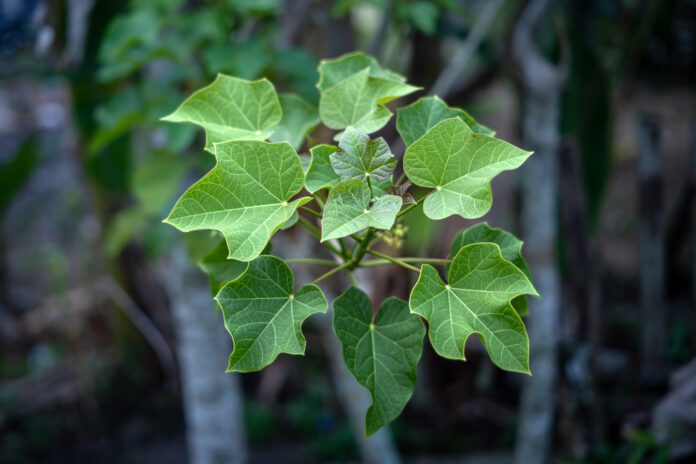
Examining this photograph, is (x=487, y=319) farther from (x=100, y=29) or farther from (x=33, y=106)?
(x=33, y=106)

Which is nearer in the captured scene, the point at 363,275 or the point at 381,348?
the point at 381,348

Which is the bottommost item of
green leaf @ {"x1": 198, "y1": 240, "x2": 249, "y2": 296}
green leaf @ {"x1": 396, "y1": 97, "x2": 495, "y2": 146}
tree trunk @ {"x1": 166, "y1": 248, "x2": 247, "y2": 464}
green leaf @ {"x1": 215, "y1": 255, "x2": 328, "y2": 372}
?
tree trunk @ {"x1": 166, "y1": 248, "x2": 247, "y2": 464}

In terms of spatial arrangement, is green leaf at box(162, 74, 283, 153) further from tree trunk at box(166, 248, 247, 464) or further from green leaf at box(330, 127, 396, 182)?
tree trunk at box(166, 248, 247, 464)

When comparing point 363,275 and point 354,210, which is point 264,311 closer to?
point 354,210

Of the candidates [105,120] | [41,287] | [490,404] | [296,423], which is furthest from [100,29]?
[41,287]

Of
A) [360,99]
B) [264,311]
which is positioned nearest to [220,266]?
[264,311]

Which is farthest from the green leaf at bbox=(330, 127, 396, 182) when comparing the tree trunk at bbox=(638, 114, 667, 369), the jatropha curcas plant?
the tree trunk at bbox=(638, 114, 667, 369)

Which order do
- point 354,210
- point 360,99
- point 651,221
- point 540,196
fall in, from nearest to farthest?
point 354,210 → point 360,99 → point 540,196 → point 651,221
